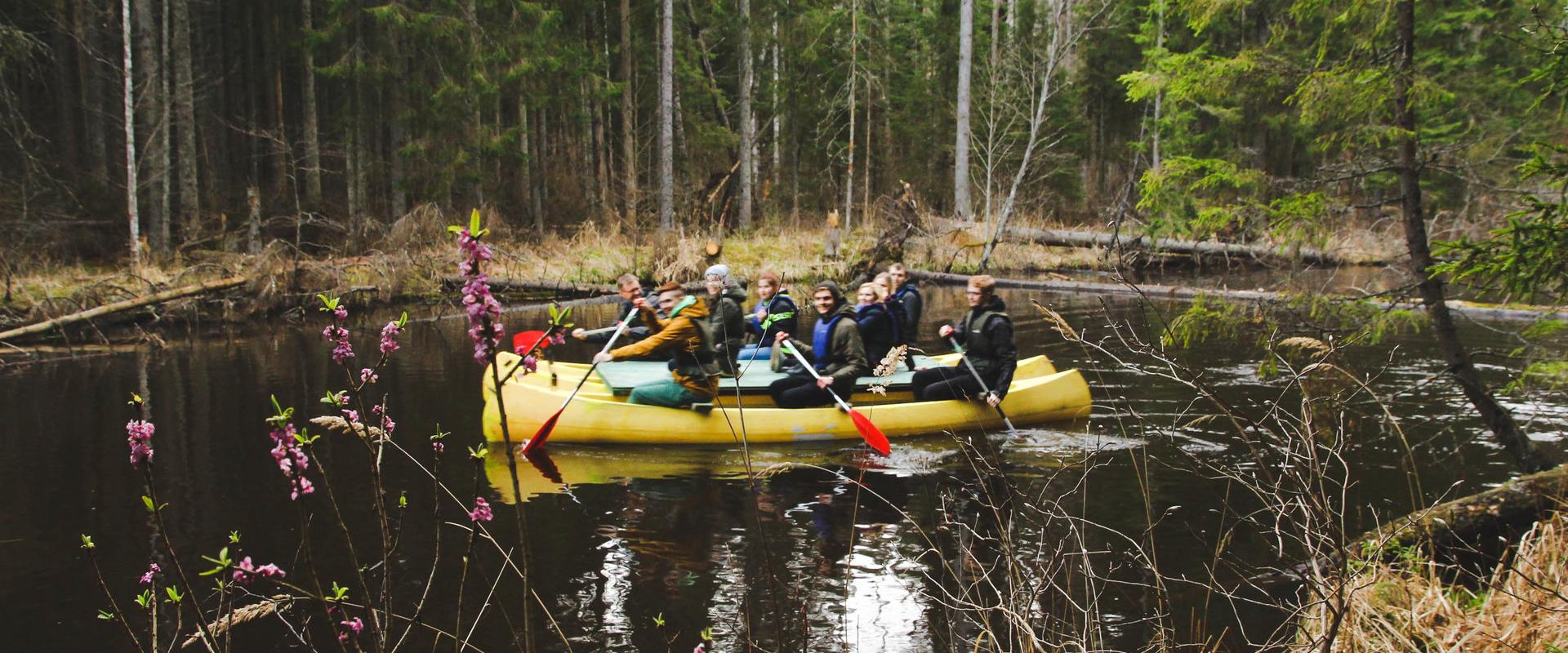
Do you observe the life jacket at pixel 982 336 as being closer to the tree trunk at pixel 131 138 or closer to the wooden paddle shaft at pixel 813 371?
the wooden paddle shaft at pixel 813 371

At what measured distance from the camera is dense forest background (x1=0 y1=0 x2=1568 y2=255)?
18.2 meters

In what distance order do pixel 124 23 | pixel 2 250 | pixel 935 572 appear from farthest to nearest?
pixel 124 23, pixel 2 250, pixel 935 572

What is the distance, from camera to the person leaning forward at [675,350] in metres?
7.99

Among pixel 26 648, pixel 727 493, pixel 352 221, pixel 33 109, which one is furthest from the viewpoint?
pixel 33 109

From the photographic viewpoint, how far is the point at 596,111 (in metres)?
24.5

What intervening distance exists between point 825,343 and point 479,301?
744 centimetres

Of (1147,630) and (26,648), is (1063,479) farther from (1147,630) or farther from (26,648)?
(26,648)

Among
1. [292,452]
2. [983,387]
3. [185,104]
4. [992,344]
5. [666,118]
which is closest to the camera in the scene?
[292,452]

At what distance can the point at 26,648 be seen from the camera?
484 cm

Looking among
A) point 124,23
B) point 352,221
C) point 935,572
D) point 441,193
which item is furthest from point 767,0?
point 935,572

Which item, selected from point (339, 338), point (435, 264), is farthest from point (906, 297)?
point (435, 264)

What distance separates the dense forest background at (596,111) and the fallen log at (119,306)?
6.99 feet

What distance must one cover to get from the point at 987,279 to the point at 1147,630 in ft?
15.1

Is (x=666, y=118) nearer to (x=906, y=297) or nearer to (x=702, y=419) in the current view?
(x=906, y=297)
